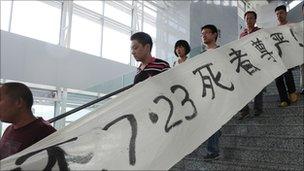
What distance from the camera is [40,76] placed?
7.32 meters

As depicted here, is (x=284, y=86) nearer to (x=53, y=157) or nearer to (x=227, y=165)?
(x=227, y=165)

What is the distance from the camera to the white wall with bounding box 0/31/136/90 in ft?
22.2

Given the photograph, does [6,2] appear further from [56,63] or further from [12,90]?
[12,90]

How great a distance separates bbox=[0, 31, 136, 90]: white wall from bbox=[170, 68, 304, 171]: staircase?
4943mm

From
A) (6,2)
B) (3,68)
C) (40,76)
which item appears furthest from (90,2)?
(3,68)

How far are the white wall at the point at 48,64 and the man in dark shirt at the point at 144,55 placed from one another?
514cm

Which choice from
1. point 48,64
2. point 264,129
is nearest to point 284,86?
point 264,129

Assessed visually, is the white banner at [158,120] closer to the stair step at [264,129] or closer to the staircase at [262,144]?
the staircase at [262,144]

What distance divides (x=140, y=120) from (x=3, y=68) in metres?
5.99

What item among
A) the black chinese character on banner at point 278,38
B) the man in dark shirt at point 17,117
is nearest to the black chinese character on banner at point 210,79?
the man in dark shirt at point 17,117

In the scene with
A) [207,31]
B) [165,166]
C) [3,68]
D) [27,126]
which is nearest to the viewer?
[165,166]

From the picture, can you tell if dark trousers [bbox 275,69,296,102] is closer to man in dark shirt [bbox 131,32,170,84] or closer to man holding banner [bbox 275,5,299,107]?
man holding banner [bbox 275,5,299,107]

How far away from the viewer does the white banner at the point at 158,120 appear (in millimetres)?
1149

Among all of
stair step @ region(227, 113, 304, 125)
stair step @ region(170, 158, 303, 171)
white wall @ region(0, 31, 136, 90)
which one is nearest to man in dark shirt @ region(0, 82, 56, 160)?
stair step @ region(170, 158, 303, 171)
